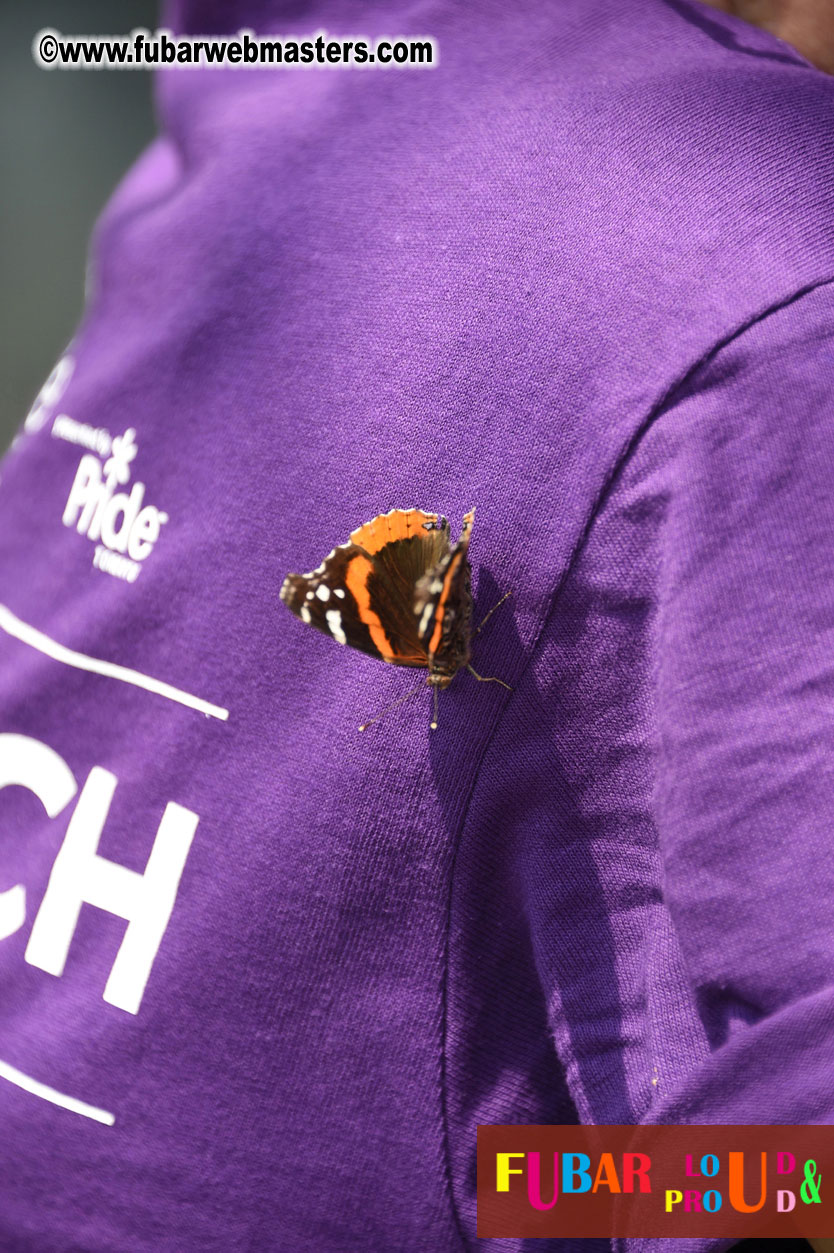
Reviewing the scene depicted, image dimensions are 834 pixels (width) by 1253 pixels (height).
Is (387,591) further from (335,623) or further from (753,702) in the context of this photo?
(753,702)

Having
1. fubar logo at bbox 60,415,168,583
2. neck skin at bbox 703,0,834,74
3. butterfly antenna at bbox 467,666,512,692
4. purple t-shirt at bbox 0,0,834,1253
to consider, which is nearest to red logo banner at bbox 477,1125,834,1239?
purple t-shirt at bbox 0,0,834,1253

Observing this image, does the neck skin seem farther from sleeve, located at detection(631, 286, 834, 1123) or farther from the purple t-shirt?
sleeve, located at detection(631, 286, 834, 1123)

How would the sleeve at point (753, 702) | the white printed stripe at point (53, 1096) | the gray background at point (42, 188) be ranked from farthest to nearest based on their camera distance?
1. the gray background at point (42, 188)
2. the white printed stripe at point (53, 1096)
3. the sleeve at point (753, 702)

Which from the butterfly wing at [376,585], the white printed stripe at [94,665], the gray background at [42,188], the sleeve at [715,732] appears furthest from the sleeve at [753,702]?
the gray background at [42,188]

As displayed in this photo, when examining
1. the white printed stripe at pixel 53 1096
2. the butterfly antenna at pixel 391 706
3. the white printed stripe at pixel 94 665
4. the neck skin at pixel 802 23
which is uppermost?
the neck skin at pixel 802 23

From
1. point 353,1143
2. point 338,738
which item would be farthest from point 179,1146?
point 338,738

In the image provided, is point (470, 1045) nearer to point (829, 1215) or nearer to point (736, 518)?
point (829, 1215)

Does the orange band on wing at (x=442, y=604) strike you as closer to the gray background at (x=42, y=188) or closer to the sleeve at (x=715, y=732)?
the sleeve at (x=715, y=732)

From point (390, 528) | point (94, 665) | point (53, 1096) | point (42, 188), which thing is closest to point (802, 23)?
point (390, 528)
